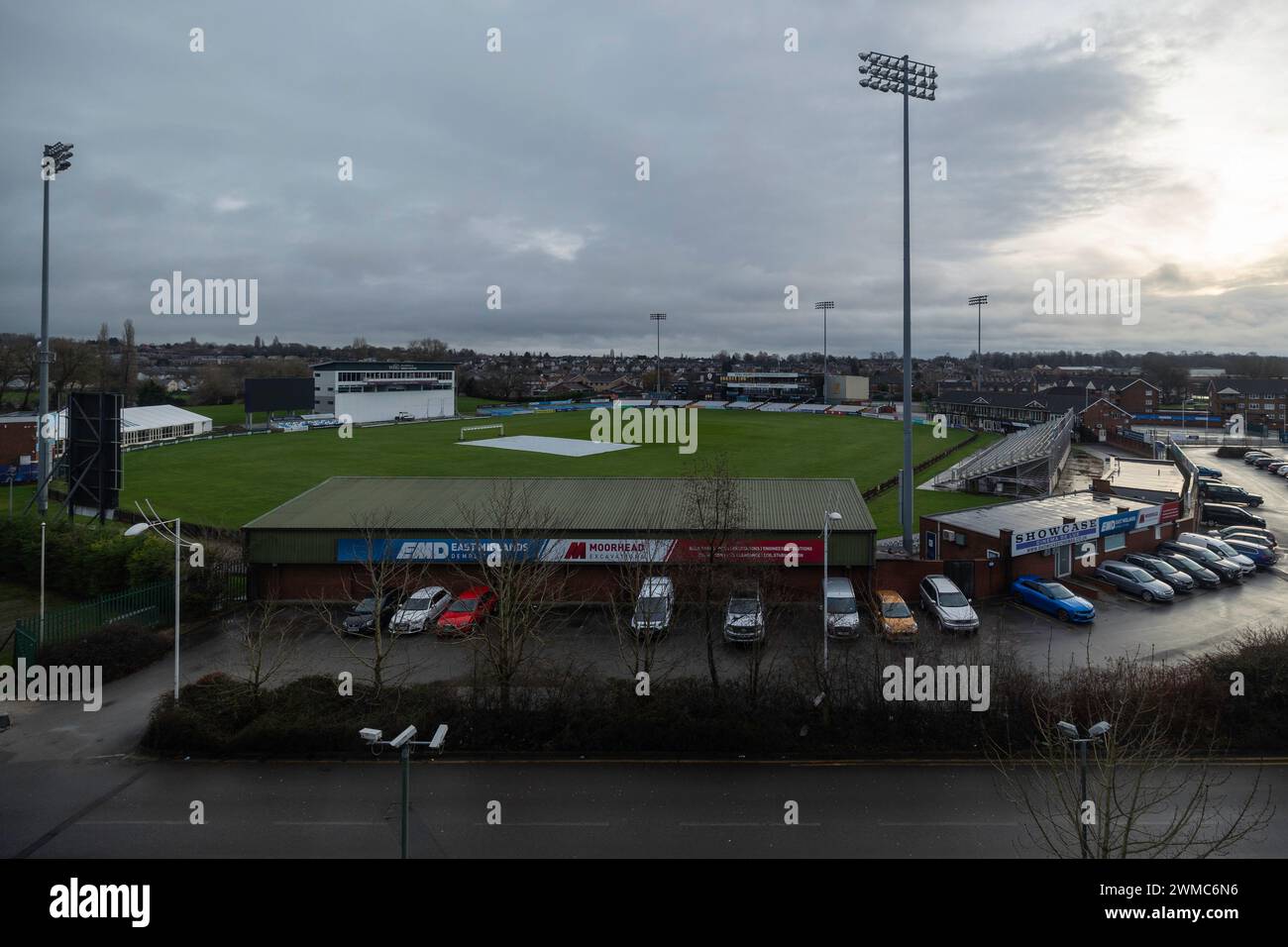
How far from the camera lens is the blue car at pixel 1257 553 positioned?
85.6 feet

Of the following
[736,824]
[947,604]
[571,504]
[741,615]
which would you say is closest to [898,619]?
[947,604]

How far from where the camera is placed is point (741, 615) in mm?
18891

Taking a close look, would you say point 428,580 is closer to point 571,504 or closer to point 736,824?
point 571,504

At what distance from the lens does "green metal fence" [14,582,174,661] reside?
1791 centimetres

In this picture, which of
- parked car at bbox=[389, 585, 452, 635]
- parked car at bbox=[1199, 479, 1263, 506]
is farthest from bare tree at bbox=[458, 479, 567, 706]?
parked car at bbox=[1199, 479, 1263, 506]

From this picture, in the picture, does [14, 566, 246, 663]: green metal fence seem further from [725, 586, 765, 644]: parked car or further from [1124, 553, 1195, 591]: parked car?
[1124, 553, 1195, 591]: parked car

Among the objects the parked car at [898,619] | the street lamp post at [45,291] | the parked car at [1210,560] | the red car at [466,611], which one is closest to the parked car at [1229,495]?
the parked car at [1210,560]

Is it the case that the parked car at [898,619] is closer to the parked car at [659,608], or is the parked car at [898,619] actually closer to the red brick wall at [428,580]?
the red brick wall at [428,580]

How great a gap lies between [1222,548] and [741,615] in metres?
18.8

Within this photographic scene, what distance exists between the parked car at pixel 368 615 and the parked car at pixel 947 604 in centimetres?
1381

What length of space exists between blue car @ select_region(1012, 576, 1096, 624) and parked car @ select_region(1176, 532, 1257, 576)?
25.0 feet

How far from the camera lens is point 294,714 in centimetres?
1366

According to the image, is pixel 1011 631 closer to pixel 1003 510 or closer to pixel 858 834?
pixel 1003 510

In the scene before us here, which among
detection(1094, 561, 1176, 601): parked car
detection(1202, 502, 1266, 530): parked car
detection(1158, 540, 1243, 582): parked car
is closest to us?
detection(1094, 561, 1176, 601): parked car
